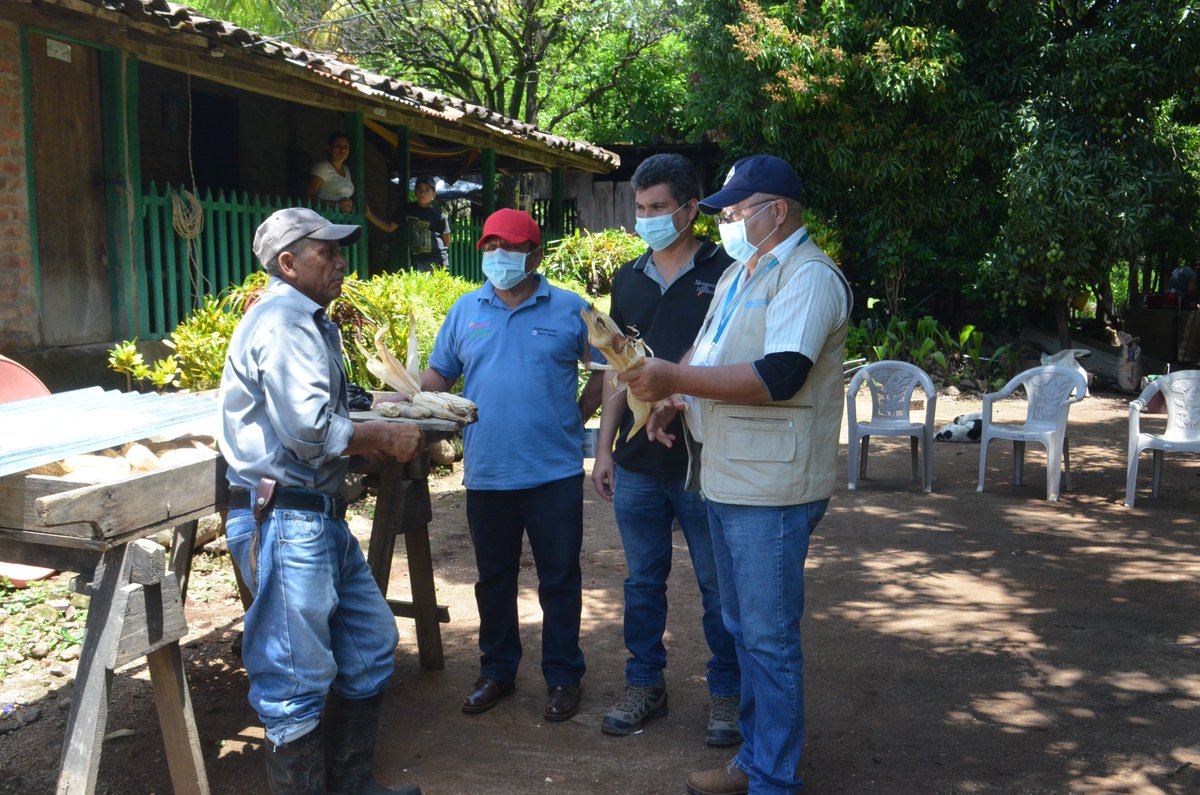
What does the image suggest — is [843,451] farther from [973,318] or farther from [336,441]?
[336,441]

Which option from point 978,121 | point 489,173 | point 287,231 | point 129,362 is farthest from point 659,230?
point 978,121

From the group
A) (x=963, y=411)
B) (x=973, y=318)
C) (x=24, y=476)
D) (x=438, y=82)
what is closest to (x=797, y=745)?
(x=24, y=476)

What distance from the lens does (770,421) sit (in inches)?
119

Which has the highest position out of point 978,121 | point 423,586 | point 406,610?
point 978,121

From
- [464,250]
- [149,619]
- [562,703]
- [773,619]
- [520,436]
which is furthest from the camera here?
[464,250]

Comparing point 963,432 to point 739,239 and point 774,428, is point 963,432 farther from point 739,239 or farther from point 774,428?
point 774,428

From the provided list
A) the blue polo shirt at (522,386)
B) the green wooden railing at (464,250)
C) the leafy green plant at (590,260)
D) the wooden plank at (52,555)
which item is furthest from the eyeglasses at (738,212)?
the leafy green plant at (590,260)

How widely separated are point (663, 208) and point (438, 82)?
18.6 meters

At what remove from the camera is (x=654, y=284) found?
399 centimetres

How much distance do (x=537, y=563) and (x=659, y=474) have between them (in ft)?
2.18

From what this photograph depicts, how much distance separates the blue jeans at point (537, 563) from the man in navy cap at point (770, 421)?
3.04ft

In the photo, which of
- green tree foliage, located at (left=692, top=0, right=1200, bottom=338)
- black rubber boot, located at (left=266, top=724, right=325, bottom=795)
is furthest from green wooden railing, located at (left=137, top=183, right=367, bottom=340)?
green tree foliage, located at (left=692, top=0, right=1200, bottom=338)

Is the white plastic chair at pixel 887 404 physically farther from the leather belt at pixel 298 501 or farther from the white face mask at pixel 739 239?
the leather belt at pixel 298 501

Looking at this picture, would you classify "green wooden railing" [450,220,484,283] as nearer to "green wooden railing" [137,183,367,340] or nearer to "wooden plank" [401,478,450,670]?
"green wooden railing" [137,183,367,340]
